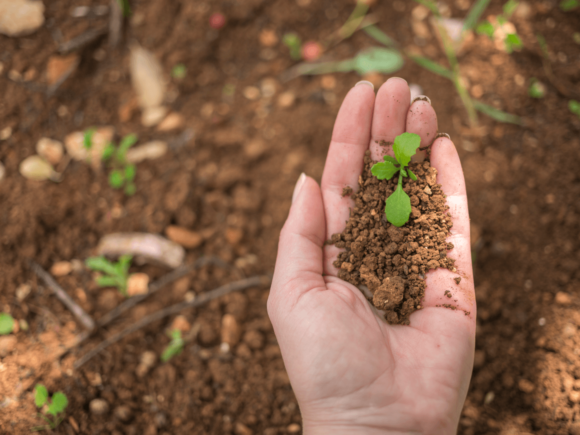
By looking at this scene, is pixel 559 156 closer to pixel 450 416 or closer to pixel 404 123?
pixel 404 123

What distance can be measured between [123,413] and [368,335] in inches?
48.1

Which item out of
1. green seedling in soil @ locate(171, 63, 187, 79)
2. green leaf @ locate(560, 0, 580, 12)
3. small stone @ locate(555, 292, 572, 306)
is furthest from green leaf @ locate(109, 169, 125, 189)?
green leaf @ locate(560, 0, 580, 12)

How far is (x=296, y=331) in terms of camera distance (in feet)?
4.80

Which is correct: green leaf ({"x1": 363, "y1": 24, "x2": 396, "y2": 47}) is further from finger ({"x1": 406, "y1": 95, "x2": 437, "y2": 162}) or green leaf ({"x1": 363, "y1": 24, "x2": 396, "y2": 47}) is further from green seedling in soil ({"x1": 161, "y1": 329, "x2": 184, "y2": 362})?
green seedling in soil ({"x1": 161, "y1": 329, "x2": 184, "y2": 362})

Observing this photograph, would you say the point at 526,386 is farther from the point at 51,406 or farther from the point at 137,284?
the point at 51,406

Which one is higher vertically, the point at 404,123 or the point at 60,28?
the point at 60,28

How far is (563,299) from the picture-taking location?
6.54ft

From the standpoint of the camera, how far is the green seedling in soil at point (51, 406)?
168 centimetres

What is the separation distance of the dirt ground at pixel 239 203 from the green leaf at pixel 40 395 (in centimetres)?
5

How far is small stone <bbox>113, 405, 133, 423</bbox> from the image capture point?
1771 mm

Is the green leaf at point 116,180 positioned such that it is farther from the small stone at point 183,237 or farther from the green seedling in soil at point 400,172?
the green seedling in soil at point 400,172

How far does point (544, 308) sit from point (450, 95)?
1.50m

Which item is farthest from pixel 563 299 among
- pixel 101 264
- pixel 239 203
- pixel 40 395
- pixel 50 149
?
pixel 50 149

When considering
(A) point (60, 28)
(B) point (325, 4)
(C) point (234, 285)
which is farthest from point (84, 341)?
(B) point (325, 4)
